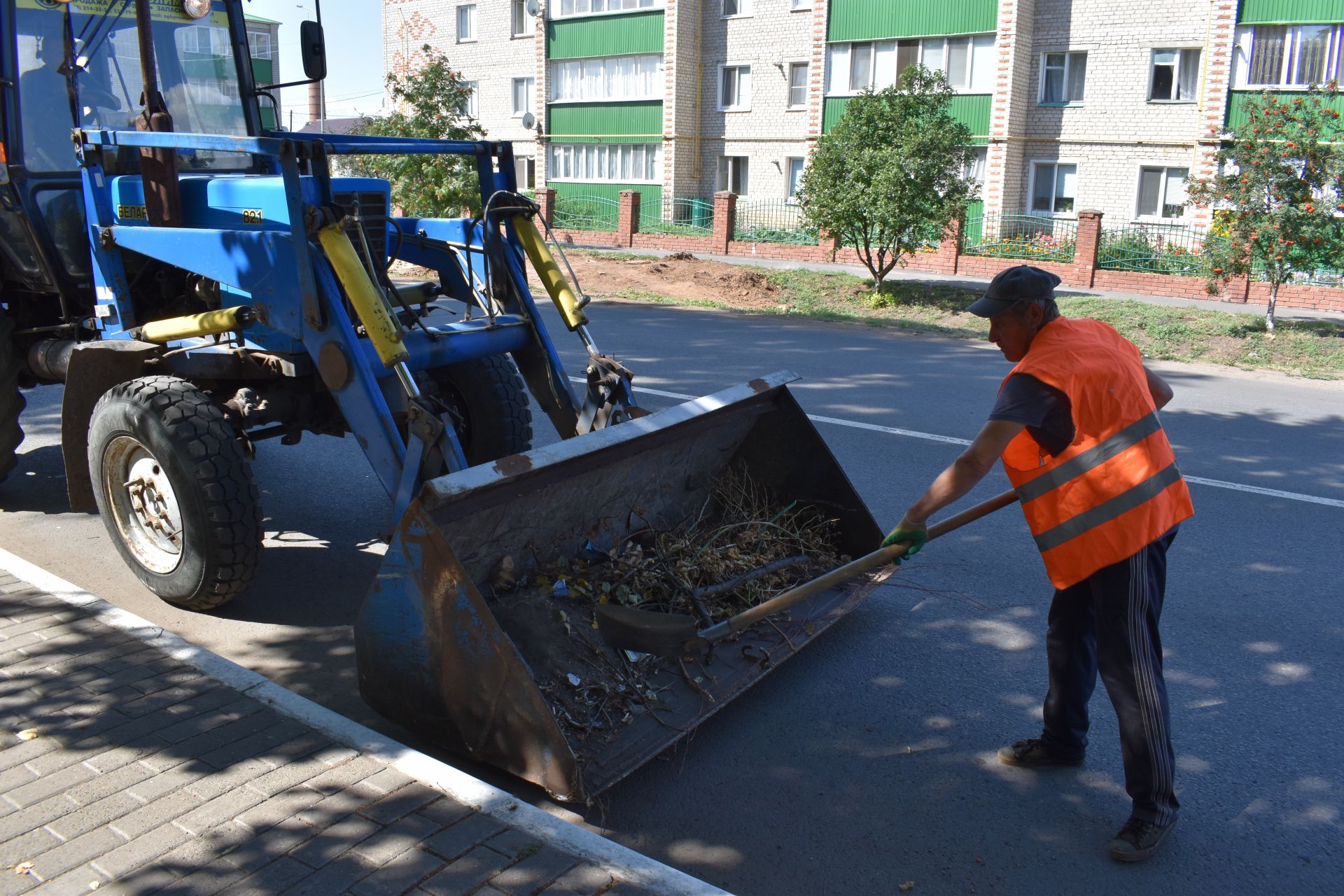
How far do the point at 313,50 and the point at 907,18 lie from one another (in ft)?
84.7

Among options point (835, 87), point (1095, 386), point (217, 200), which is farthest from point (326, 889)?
point (835, 87)

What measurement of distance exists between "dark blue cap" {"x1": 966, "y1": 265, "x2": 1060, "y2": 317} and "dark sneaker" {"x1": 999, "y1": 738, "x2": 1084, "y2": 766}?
1519 mm

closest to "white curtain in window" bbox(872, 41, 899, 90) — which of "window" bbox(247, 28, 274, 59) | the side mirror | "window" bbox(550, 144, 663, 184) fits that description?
"window" bbox(550, 144, 663, 184)

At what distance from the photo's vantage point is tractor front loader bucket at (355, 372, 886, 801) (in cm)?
346

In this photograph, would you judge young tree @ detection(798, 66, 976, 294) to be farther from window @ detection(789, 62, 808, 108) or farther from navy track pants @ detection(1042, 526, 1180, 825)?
window @ detection(789, 62, 808, 108)

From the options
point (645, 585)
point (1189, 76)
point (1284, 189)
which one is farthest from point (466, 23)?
point (645, 585)

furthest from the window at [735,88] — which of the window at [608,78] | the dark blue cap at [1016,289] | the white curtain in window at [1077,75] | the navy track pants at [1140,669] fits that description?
the navy track pants at [1140,669]

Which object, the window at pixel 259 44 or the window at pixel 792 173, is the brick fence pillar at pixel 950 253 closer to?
the window at pixel 792 173

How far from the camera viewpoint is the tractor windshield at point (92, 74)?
5.84m

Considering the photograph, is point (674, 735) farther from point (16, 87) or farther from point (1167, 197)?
point (1167, 197)

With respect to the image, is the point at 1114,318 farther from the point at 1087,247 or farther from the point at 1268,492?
the point at 1268,492

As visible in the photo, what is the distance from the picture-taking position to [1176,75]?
26.2m

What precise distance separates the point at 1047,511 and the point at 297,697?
2.77 meters

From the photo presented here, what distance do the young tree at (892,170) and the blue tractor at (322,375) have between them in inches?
472
